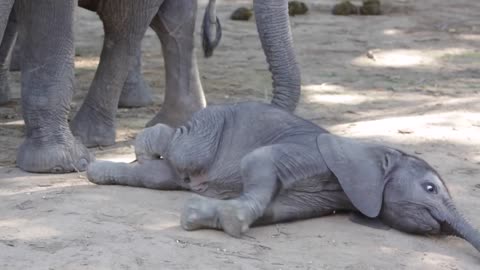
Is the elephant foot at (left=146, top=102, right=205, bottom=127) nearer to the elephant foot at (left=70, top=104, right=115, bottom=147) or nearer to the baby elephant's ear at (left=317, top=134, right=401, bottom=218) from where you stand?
the elephant foot at (left=70, top=104, right=115, bottom=147)

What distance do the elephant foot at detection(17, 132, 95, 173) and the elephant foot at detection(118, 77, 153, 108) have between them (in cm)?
193

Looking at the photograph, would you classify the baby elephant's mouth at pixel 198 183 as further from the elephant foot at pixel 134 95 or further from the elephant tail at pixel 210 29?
the elephant tail at pixel 210 29

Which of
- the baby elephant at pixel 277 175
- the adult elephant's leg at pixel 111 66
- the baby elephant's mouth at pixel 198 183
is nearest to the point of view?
the baby elephant at pixel 277 175

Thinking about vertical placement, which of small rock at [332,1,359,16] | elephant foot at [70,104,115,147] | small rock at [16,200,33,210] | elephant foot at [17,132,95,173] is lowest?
small rock at [332,1,359,16]

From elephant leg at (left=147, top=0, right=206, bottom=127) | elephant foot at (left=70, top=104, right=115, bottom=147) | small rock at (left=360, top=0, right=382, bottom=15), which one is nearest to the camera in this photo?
elephant foot at (left=70, top=104, right=115, bottom=147)

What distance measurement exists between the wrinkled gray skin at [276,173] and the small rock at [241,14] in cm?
633

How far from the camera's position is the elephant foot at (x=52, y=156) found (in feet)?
19.4

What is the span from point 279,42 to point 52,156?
132 cm

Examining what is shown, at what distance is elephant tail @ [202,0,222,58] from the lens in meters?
8.09

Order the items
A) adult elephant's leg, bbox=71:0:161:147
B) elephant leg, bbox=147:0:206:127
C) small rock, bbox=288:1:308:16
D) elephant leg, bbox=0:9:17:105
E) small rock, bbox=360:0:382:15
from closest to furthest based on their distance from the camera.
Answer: adult elephant's leg, bbox=71:0:161:147, elephant leg, bbox=147:0:206:127, elephant leg, bbox=0:9:17:105, small rock, bbox=288:1:308:16, small rock, bbox=360:0:382:15

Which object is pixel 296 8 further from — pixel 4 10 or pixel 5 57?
pixel 4 10

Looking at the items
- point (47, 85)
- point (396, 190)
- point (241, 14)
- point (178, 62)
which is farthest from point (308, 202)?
point (241, 14)

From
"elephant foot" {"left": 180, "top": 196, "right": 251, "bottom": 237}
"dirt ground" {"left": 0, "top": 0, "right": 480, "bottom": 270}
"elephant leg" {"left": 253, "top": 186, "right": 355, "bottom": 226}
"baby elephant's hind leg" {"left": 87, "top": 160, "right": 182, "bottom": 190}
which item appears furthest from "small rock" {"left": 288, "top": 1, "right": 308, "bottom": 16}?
"elephant foot" {"left": 180, "top": 196, "right": 251, "bottom": 237}

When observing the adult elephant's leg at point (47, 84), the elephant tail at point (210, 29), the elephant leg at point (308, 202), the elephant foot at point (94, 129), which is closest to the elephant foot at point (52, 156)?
the adult elephant's leg at point (47, 84)
